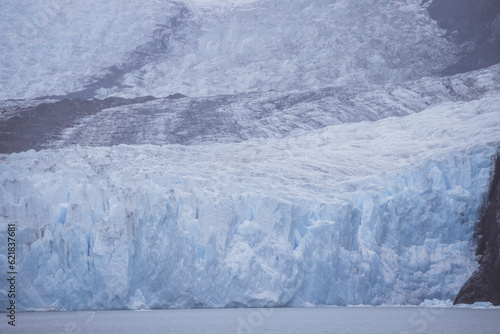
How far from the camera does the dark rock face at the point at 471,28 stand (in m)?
38.3

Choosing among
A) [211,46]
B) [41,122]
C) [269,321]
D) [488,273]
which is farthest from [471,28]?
[269,321]

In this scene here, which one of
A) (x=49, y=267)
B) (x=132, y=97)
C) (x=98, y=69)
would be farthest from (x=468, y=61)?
(x=49, y=267)

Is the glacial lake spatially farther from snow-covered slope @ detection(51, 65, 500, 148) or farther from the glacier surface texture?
snow-covered slope @ detection(51, 65, 500, 148)

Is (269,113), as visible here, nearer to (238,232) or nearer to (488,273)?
(238,232)

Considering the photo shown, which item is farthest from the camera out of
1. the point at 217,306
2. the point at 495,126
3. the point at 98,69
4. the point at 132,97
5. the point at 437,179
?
the point at 98,69

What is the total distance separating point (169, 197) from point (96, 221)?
85.4 inches

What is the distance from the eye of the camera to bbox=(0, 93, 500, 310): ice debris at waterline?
16.3m

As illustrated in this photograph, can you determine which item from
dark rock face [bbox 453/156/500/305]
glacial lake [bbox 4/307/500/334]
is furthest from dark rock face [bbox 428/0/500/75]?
glacial lake [bbox 4/307/500/334]

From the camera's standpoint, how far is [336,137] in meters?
26.0

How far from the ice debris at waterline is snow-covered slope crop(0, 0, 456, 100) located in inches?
733

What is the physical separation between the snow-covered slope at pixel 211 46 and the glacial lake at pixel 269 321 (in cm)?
2242

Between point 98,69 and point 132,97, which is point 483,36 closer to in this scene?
point 132,97

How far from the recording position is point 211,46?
142 ft

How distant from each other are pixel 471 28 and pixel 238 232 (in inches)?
1253
